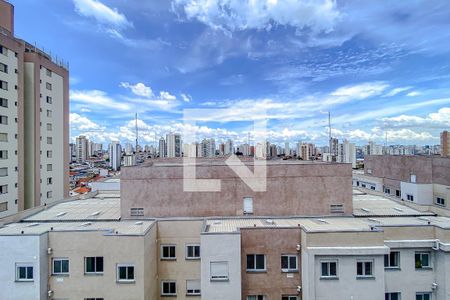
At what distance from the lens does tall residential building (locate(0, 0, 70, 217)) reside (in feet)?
90.1

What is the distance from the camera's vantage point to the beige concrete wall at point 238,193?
49.6 ft

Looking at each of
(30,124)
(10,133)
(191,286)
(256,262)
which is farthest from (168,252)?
(30,124)

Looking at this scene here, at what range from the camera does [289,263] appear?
1277 centimetres

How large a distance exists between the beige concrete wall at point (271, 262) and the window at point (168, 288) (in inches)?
145

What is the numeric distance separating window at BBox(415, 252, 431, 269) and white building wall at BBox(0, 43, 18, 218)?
34.4 meters

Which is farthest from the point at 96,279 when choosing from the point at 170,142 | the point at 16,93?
the point at 170,142

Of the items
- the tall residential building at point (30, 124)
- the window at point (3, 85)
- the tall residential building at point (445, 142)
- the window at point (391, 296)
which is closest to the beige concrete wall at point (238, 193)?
the window at point (391, 296)

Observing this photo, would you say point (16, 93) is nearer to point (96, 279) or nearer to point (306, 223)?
point (96, 279)

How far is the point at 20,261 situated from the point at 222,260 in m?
9.00

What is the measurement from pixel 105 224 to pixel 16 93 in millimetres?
24280

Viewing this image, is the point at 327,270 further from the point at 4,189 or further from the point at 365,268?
the point at 4,189

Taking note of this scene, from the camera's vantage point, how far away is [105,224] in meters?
14.3

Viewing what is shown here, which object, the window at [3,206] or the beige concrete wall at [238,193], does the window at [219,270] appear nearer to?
the beige concrete wall at [238,193]

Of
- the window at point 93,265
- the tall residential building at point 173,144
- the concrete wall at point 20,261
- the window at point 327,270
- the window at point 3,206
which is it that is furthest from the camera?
the tall residential building at point 173,144
